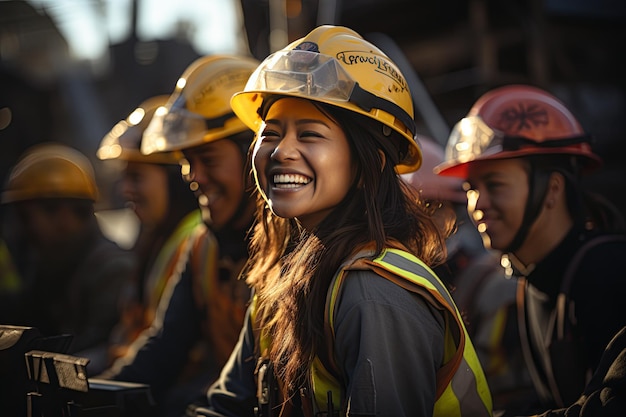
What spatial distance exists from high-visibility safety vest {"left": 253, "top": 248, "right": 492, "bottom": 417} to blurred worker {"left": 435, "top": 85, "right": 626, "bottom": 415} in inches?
44.1

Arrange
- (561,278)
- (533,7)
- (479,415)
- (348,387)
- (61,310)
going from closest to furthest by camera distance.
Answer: (348,387), (479,415), (561,278), (61,310), (533,7)

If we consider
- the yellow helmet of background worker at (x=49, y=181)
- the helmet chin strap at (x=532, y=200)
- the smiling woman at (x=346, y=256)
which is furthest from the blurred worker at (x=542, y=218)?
the yellow helmet of background worker at (x=49, y=181)

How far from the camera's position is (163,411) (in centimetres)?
443

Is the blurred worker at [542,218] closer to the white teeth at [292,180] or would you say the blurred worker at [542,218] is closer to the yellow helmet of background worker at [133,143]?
the white teeth at [292,180]

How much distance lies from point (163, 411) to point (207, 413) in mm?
1128

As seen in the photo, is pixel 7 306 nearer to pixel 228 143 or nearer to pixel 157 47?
pixel 228 143

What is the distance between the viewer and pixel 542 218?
12.9 feet

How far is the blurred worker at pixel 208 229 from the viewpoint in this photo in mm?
4312

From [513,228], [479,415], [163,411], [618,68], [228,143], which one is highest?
[618,68]

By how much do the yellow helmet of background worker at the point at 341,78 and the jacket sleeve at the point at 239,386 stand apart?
103cm

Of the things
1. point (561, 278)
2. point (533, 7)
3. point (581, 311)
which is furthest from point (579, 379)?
point (533, 7)

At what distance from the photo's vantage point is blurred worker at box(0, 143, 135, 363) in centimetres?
656

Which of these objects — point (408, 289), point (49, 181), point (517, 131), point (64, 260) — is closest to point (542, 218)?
point (517, 131)

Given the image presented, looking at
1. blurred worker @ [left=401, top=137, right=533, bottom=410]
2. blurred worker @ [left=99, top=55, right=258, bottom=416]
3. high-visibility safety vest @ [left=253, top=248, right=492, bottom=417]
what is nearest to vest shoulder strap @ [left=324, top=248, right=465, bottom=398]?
high-visibility safety vest @ [left=253, top=248, right=492, bottom=417]
